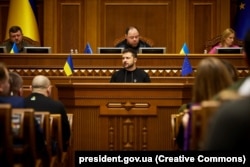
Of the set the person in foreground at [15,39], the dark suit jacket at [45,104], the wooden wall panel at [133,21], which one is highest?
the wooden wall panel at [133,21]

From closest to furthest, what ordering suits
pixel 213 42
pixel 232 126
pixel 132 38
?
pixel 232 126 → pixel 132 38 → pixel 213 42

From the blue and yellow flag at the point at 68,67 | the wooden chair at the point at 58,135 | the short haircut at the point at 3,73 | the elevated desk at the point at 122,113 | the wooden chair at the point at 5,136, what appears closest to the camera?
the wooden chair at the point at 5,136

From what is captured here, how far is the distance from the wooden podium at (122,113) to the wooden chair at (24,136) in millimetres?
2140

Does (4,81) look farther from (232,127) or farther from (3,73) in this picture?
(232,127)

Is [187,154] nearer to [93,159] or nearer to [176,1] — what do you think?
[93,159]

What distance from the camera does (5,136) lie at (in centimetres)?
368

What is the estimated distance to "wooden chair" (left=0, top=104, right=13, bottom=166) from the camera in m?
3.59

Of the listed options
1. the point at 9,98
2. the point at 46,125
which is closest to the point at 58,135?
the point at 46,125

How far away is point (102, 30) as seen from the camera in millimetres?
11258

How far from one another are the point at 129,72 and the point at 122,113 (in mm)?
1592

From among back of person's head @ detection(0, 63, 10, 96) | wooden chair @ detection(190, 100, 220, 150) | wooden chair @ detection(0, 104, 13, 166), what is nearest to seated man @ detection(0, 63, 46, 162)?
back of person's head @ detection(0, 63, 10, 96)

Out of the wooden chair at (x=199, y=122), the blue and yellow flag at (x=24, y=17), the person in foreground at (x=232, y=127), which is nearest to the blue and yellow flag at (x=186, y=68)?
the blue and yellow flag at (x=24, y=17)

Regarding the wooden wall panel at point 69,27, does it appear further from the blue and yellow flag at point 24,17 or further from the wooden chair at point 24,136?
the wooden chair at point 24,136

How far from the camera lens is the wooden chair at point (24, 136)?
13.2 ft
